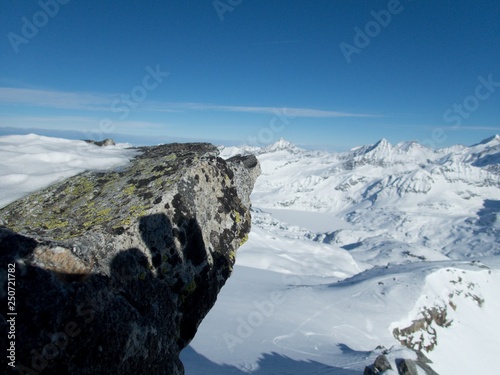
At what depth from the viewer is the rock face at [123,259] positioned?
158 inches

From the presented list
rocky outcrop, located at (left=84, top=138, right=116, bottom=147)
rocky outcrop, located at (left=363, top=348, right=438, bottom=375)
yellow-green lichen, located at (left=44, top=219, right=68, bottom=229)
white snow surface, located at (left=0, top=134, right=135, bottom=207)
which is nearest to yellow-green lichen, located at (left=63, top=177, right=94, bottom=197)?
white snow surface, located at (left=0, top=134, right=135, bottom=207)

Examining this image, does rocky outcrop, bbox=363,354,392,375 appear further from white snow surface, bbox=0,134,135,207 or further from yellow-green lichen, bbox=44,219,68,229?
yellow-green lichen, bbox=44,219,68,229

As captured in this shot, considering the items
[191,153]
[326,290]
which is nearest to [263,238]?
→ [326,290]

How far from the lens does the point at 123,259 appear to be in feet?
18.7

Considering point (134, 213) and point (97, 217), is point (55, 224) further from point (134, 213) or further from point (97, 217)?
point (134, 213)

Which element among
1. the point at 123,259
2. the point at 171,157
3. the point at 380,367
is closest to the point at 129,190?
the point at 171,157

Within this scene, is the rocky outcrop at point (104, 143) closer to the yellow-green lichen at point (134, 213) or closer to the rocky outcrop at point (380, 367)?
the yellow-green lichen at point (134, 213)

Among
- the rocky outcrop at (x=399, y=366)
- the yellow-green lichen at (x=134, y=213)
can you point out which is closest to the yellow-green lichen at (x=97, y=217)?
the yellow-green lichen at (x=134, y=213)

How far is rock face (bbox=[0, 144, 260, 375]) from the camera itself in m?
4.01

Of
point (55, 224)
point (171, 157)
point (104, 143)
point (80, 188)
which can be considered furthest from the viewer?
point (104, 143)

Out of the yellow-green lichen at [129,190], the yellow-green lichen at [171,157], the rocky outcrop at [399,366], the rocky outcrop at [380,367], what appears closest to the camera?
the yellow-green lichen at [129,190]

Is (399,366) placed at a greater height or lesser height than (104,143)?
lesser

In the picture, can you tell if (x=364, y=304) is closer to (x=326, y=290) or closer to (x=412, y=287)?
(x=326, y=290)

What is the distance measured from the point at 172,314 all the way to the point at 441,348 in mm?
52566
